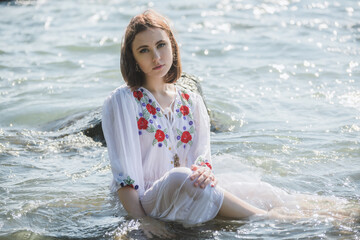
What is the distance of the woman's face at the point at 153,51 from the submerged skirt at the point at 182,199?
78 centimetres

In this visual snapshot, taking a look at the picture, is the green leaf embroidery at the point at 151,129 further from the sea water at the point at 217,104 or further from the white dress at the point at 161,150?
the sea water at the point at 217,104

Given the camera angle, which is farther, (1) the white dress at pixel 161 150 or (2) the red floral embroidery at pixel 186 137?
(2) the red floral embroidery at pixel 186 137

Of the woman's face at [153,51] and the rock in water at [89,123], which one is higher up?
the woman's face at [153,51]

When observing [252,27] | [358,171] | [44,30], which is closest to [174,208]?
[358,171]

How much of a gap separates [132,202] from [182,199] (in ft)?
1.19

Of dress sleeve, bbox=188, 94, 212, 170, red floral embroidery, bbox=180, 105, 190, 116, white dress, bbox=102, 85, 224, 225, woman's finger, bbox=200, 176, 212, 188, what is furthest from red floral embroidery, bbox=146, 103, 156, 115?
woman's finger, bbox=200, 176, 212, 188

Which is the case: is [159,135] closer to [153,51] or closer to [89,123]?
[153,51]

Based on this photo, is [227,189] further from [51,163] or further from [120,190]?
[51,163]

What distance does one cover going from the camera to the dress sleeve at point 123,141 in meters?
Result: 4.08

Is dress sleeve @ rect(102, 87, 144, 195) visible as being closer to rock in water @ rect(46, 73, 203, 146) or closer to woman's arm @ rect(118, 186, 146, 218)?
woman's arm @ rect(118, 186, 146, 218)

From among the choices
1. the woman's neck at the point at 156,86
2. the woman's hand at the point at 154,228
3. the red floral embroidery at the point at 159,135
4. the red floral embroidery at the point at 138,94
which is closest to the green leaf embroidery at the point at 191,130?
the red floral embroidery at the point at 159,135

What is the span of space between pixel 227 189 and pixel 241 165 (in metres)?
1.01

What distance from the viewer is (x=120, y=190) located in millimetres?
4086

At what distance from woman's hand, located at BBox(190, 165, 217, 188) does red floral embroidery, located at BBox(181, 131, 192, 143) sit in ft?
1.41
